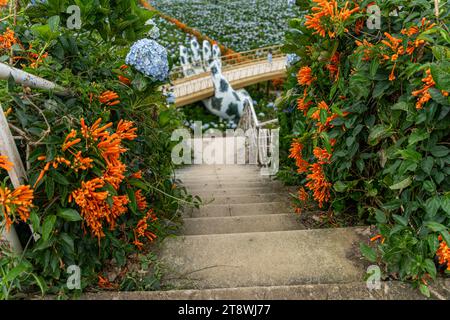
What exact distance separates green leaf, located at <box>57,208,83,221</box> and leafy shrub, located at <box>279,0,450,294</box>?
105cm

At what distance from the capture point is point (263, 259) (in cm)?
154

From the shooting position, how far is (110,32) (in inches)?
70.1

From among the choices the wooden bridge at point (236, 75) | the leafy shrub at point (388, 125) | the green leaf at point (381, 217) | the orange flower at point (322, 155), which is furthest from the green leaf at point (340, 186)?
the wooden bridge at point (236, 75)

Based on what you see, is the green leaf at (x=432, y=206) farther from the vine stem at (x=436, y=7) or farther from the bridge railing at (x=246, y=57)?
the bridge railing at (x=246, y=57)

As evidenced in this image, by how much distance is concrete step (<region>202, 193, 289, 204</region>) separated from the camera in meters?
2.83

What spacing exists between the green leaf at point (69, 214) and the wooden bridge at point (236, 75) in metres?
8.59

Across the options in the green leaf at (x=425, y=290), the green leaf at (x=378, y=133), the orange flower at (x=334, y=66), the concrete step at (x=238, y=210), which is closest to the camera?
the green leaf at (x=425, y=290)

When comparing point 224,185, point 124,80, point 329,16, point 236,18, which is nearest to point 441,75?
point 329,16

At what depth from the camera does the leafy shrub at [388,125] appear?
1.29 m

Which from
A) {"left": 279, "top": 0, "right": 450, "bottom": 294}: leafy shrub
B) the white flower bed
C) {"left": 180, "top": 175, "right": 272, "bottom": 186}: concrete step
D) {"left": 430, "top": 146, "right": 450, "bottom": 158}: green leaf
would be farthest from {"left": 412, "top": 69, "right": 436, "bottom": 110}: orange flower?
the white flower bed

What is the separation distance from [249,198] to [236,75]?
29.2 ft

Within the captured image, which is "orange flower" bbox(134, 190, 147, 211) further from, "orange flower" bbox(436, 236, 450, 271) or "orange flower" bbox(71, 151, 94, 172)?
"orange flower" bbox(436, 236, 450, 271)

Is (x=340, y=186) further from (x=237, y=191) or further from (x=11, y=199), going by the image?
(x=237, y=191)
